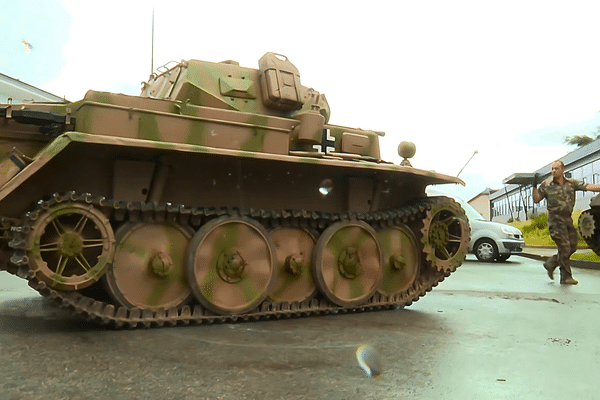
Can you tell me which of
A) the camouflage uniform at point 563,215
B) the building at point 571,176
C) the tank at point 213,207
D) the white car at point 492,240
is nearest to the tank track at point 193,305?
the tank at point 213,207

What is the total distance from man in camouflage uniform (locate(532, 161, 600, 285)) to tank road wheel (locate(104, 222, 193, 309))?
6.81 meters

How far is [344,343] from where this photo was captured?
466 centimetres

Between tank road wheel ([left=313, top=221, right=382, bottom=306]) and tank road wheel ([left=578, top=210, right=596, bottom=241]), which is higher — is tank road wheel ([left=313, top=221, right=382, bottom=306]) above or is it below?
below

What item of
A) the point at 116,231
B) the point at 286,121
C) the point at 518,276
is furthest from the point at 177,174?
the point at 518,276

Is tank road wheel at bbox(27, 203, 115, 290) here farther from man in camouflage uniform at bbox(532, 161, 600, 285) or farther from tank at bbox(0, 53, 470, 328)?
man in camouflage uniform at bbox(532, 161, 600, 285)

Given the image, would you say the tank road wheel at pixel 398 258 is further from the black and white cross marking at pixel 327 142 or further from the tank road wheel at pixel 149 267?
the tank road wheel at pixel 149 267

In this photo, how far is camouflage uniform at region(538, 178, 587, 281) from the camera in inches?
392

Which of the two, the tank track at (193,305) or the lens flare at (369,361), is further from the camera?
the tank track at (193,305)

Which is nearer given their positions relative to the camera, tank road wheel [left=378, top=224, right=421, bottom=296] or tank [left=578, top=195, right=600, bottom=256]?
tank road wheel [left=378, top=224, right=421, bottom=296]

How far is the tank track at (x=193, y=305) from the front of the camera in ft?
15.8

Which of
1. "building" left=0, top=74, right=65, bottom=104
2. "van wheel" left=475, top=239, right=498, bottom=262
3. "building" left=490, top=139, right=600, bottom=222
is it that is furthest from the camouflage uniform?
"building" left=0, top=74, right=65, bottom=104

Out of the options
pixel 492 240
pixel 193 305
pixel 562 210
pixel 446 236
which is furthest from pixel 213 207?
pixel 492 240

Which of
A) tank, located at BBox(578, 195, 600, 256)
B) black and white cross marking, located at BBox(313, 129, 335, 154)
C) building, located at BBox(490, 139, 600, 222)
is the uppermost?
building, located at BBox(490, 139, 600, 222)

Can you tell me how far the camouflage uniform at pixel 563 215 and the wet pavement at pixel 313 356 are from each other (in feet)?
11.4
